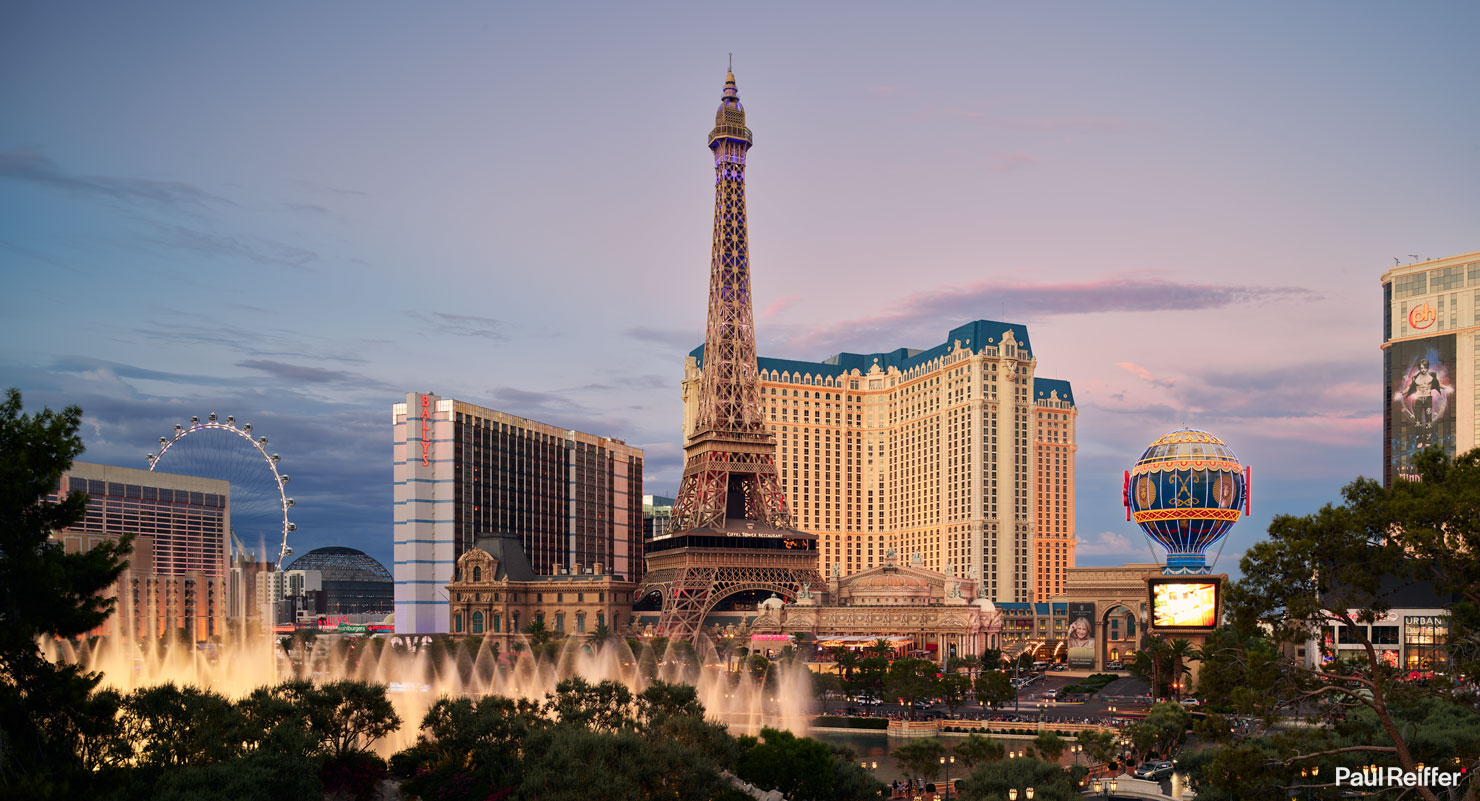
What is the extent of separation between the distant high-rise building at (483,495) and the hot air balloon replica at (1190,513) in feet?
227

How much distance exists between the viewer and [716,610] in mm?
143500

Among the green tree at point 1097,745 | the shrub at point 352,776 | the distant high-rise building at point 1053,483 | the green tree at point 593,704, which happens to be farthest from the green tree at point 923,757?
the distant high-rise building at point 1053,483

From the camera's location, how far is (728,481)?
146 m

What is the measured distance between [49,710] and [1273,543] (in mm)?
33805

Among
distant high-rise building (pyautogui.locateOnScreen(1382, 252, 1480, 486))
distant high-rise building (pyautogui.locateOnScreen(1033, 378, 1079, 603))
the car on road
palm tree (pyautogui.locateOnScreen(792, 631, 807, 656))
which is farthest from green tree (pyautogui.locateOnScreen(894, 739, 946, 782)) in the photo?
distant high-rise building (pyautogui.locateOnScreen(1033, 378, 1079, 603))

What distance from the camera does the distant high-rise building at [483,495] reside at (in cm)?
14400

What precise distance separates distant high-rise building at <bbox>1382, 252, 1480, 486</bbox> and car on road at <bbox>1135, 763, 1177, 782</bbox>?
87.4m

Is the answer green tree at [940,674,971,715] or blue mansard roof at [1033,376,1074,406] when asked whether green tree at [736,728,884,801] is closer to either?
green tree at [940,674,971,715]

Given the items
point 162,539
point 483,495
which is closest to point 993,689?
point 483,495

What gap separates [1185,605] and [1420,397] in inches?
2647

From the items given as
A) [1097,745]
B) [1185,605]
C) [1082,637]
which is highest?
[1185,605]

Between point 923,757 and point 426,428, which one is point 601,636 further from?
point 923,757

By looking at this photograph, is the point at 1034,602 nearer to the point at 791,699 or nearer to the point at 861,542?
the point at 861,542

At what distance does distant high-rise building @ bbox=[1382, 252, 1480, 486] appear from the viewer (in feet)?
474
